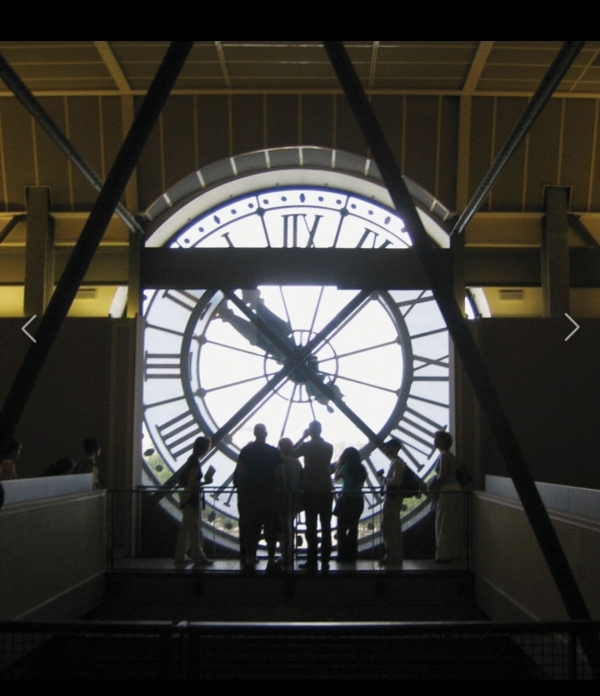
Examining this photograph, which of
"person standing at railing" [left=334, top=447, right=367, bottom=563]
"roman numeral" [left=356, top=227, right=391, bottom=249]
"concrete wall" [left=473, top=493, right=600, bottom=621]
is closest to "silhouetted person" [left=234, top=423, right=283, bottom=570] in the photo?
"person standing at railing" [left=334, top=447, right=367, bottom=563]

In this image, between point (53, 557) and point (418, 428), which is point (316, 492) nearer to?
point (53, 557)

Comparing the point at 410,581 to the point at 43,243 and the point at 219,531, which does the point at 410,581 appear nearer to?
the point at 219,531

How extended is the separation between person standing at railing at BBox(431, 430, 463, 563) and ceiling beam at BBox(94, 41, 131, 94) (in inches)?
203

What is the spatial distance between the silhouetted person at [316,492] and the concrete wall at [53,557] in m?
1.96

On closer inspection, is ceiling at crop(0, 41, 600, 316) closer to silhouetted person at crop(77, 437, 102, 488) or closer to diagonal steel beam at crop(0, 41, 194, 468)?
diagonal steel beam at crop(0, 41, 194, 468)

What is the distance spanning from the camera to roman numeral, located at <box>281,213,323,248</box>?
12.3 metres

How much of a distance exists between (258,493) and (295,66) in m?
4.79

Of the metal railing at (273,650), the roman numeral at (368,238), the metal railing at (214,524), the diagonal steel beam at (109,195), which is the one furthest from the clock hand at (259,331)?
the metal railing at (273,650)

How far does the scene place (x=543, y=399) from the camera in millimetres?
10555

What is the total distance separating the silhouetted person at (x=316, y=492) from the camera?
8.61m

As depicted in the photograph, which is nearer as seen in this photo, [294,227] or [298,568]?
[298,568]

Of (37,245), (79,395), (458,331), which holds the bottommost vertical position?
(79,395)

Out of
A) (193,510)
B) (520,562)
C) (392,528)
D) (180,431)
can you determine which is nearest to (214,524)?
(193,510)
